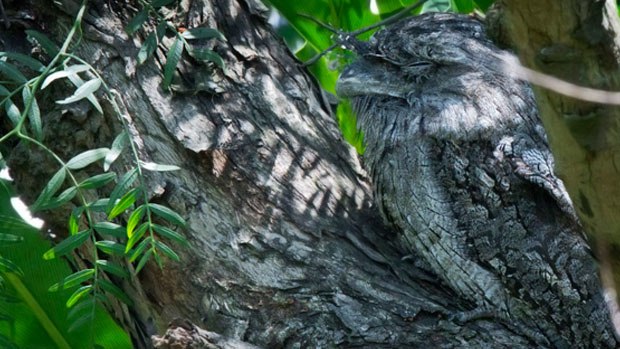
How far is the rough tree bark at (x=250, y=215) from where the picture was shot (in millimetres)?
2457

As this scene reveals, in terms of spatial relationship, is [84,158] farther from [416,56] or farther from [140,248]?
[416,56]

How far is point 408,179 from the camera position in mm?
2773

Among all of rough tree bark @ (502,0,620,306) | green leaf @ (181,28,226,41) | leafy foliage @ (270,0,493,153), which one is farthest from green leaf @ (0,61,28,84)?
leafy foliage @ (270,0,493,153)

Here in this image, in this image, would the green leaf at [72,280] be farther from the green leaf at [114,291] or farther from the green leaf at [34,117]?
the green leaf at [34,117]

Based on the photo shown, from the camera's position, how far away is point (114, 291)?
2.49 meters

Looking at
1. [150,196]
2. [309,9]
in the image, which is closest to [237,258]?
[150,196]

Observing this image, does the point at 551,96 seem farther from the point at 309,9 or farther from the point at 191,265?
the point at 309,9

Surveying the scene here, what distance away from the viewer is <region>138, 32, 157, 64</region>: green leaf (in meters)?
2.60

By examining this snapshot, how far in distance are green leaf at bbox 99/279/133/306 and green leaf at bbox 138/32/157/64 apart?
0.63 metres

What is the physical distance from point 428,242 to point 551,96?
4.26 feet

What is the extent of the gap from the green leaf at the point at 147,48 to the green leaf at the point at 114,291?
0.63 meters

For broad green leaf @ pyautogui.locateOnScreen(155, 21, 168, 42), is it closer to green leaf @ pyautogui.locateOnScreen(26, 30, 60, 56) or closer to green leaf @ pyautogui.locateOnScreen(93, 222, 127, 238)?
green leaf @ pyautogui.locateOnScreen(26, 30, 60, 56)

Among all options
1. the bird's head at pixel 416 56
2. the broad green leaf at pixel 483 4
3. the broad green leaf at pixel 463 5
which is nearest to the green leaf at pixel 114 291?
the bird's head at pixel 416 56

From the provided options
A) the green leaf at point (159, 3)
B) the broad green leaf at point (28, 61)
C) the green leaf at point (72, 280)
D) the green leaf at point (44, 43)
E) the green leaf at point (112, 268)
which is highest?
the green leaf at point (159, 3)
